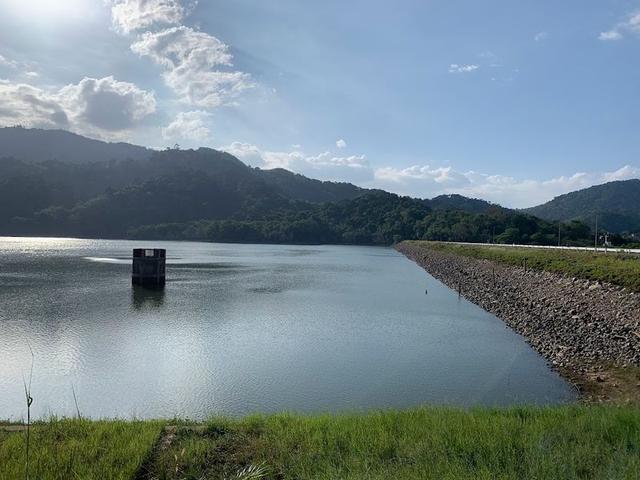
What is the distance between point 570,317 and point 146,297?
96.1 feet

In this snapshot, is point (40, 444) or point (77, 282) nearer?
point (40, 444)

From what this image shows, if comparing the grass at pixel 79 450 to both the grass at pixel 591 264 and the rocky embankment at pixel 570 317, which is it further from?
the grass at pixel 591 264

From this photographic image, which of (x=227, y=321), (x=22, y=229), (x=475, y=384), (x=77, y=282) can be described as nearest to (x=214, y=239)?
(x=22, y=229)

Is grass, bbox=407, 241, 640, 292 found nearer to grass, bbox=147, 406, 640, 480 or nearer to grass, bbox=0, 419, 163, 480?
grass, bbox=147, 406, 640, 480

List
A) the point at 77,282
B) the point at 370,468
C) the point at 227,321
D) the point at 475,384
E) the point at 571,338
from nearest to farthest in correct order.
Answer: the point at 370,468
the point at 475,384
the point at 571,338
the point at 227,321
the point at 77,282

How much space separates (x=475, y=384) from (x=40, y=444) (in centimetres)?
1298

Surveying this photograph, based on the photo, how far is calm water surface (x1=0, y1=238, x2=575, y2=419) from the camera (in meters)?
14.1

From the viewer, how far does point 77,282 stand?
43281mm

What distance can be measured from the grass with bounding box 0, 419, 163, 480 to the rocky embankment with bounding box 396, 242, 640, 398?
14174 mm

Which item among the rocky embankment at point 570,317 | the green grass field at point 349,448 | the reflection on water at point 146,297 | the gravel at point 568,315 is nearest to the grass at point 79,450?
the green grass field at point 349,448

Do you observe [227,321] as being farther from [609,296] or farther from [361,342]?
[609,296]

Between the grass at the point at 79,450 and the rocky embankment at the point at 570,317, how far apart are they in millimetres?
14174

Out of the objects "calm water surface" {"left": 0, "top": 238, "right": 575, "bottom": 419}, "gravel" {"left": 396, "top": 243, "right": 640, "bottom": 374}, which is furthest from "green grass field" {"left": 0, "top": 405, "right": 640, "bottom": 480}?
"gravel" {"left": 396, "top": 243, "right": 640, "bottom": 374}

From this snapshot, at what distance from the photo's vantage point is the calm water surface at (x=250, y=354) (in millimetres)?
14078
